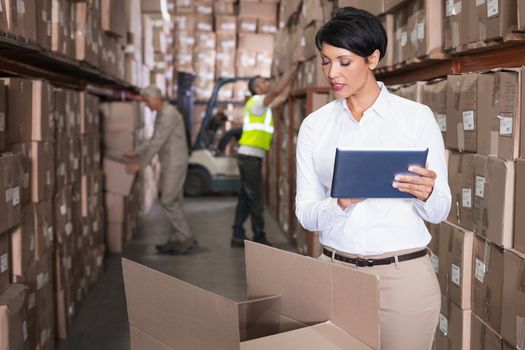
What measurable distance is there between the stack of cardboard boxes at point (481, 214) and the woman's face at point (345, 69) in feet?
2.33

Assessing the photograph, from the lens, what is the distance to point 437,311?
191cm

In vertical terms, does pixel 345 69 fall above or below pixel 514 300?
above

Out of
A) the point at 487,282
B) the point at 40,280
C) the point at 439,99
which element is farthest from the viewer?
the point at 40,280

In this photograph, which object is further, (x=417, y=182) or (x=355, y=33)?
(x=355, y=33)

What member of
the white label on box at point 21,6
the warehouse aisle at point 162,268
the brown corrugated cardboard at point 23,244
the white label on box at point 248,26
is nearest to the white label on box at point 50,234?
the brown corrugated cardboard at point 23,244

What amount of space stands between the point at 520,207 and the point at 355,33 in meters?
0.96

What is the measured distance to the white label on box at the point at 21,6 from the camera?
9.91 feet

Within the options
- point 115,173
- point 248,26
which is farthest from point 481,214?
point 248,26

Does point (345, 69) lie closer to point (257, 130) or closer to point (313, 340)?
point (313, 340)

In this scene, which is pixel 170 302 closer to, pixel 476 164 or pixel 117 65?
pixel 476 164

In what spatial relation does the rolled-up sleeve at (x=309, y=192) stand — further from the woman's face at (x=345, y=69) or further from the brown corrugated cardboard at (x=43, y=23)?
the brown corrugated cardboard at (x=43, y=23)

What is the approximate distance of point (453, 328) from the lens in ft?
9.58

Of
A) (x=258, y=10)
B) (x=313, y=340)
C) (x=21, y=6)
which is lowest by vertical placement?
(x=313, y=340)

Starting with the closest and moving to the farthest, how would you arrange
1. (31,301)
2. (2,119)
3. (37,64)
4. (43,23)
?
1. (2,119)
2. (31,301)
3. (43,23)
4. (37,64)
